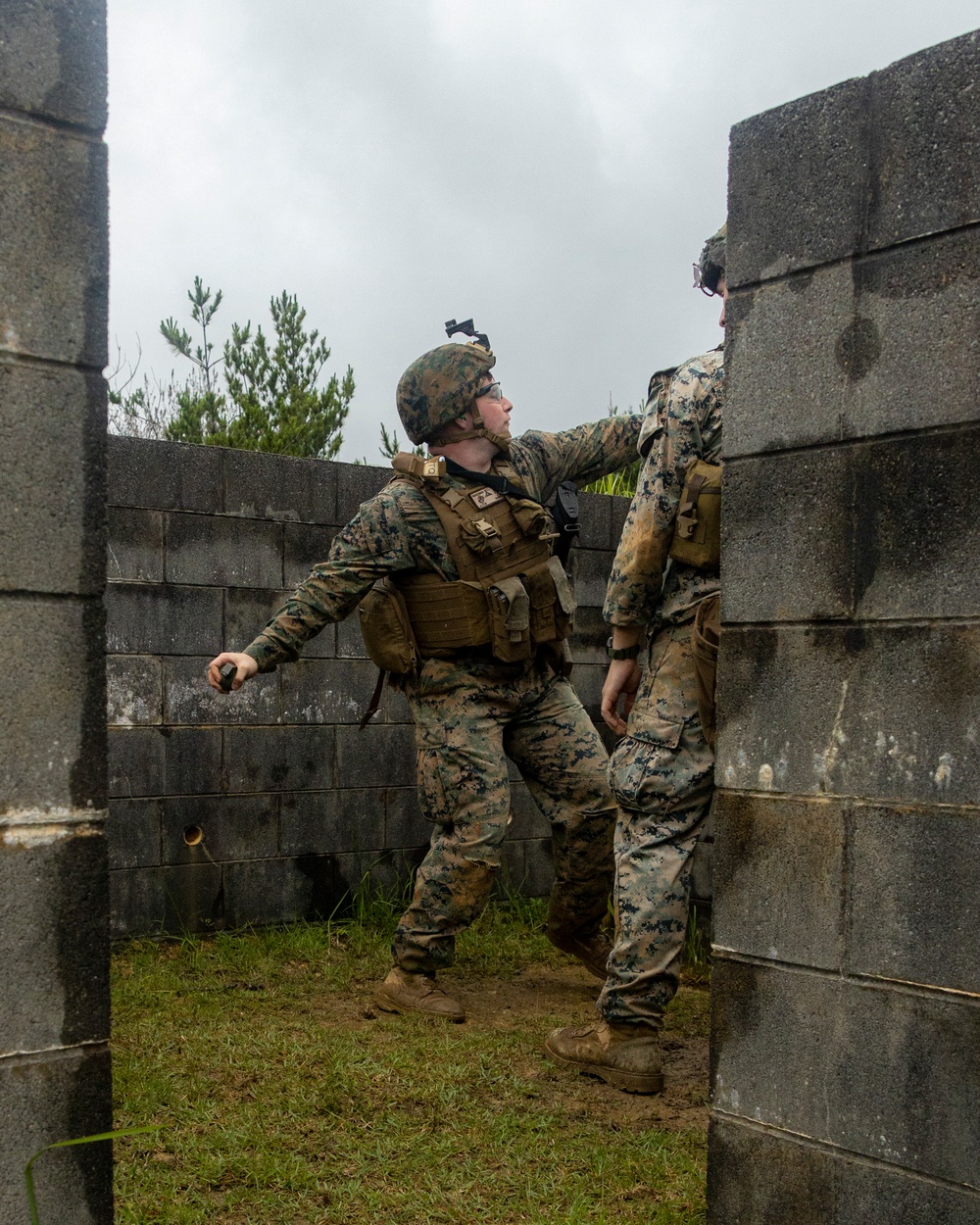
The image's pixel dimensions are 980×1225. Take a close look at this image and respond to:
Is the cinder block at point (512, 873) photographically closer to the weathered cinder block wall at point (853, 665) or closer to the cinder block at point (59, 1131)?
the weathered cinder block wall at point (853, 665)

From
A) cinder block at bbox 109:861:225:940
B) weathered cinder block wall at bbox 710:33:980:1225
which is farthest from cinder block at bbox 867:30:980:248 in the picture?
cinder block at bbox 109:861:225:940

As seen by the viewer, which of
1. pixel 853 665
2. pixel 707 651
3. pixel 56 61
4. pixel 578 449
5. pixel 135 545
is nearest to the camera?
pixel 56 61

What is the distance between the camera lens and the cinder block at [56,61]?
5.76 feet

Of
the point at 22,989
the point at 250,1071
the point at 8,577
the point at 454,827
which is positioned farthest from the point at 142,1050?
the point at 8,577

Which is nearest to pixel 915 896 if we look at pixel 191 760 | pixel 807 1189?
pixel 807 1189

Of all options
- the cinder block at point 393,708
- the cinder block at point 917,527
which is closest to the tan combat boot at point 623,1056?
the cinder block at point 917,527

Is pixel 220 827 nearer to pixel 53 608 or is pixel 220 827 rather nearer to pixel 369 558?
pixel 369 558

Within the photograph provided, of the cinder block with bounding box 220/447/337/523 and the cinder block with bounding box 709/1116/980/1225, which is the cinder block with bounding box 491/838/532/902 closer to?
the cinder block with bounding box 220/447/337/523

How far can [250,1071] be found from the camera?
3400mm

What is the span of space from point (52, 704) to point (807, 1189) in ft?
4.71

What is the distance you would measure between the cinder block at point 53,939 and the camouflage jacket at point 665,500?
5.49ft

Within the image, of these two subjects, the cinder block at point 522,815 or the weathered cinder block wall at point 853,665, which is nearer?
the weathered cinder block wall at point 853,665

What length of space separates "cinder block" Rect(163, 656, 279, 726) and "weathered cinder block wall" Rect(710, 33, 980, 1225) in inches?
112

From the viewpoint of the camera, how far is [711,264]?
10.7ft
